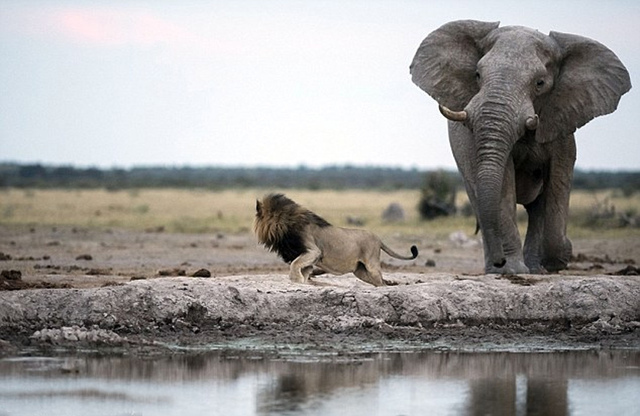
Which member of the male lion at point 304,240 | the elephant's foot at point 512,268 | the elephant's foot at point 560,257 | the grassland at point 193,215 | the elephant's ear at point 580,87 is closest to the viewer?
the male lion at point 304,240

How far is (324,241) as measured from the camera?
14.0 meters

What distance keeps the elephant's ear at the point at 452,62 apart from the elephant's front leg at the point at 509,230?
4.00 ft

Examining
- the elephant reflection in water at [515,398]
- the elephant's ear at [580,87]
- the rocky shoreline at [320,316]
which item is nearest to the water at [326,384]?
the elephant reflection in water at [515,398]

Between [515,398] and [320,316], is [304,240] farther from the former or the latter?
[515,398]

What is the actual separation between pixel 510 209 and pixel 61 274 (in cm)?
582

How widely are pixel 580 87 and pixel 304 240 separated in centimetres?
397

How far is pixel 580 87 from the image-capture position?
610 inches

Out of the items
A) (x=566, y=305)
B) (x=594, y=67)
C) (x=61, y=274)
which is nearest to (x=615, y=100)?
(x=594, y=67)

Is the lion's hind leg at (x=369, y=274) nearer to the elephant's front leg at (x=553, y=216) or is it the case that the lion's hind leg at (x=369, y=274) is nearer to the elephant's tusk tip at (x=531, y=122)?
the elephant's tusk tip at (x=531, y=122)

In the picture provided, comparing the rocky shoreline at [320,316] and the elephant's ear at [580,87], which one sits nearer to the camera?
the rocky shoreline at [320,316]

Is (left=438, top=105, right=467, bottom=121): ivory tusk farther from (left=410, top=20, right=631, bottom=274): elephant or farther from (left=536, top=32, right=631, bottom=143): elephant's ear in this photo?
(left=536, top=32, right=631, bottom=143): elephant's ear

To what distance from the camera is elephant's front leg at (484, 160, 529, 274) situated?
593 inches

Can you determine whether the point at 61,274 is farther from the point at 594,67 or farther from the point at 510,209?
the point at 594,67

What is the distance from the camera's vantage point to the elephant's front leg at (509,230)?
15.1 meters
